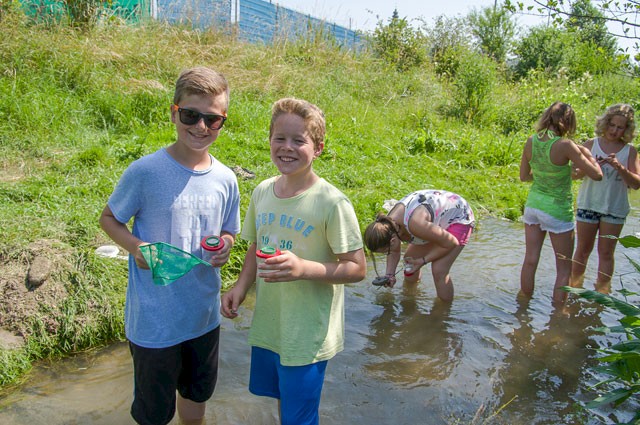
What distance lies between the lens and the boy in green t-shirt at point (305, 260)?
2240 millimetres

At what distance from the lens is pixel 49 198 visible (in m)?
5.07

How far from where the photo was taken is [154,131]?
761 centimetres

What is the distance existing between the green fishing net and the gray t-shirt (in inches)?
4.5

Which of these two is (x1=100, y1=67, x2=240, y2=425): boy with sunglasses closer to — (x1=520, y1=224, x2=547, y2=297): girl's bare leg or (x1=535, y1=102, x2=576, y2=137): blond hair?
(x1=535, y1=102, x2=576, y2=137): blond hair

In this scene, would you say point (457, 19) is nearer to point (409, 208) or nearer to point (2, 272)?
point (409, 208)

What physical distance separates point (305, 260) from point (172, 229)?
60cm

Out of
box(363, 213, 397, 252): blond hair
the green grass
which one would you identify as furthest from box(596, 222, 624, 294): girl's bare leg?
the green grass

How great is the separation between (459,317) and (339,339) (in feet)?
8.23

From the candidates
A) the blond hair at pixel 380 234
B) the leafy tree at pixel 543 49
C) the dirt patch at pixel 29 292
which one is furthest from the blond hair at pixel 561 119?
the leafy tree at pixel 543 49

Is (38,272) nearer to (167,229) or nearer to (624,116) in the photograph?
(167,229)

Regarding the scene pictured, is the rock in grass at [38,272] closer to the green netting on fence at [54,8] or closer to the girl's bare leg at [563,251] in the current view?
the girl's bare leg at [563,251]

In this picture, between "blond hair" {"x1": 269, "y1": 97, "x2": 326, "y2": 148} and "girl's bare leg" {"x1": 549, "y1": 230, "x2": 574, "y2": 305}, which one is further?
"girl's bare leg" {"x1": 549, "y1": 230, "x2": 574, "y2": 305}

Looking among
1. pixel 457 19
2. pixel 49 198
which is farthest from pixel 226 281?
pixel 457 19

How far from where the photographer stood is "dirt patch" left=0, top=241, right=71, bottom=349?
349 cm
